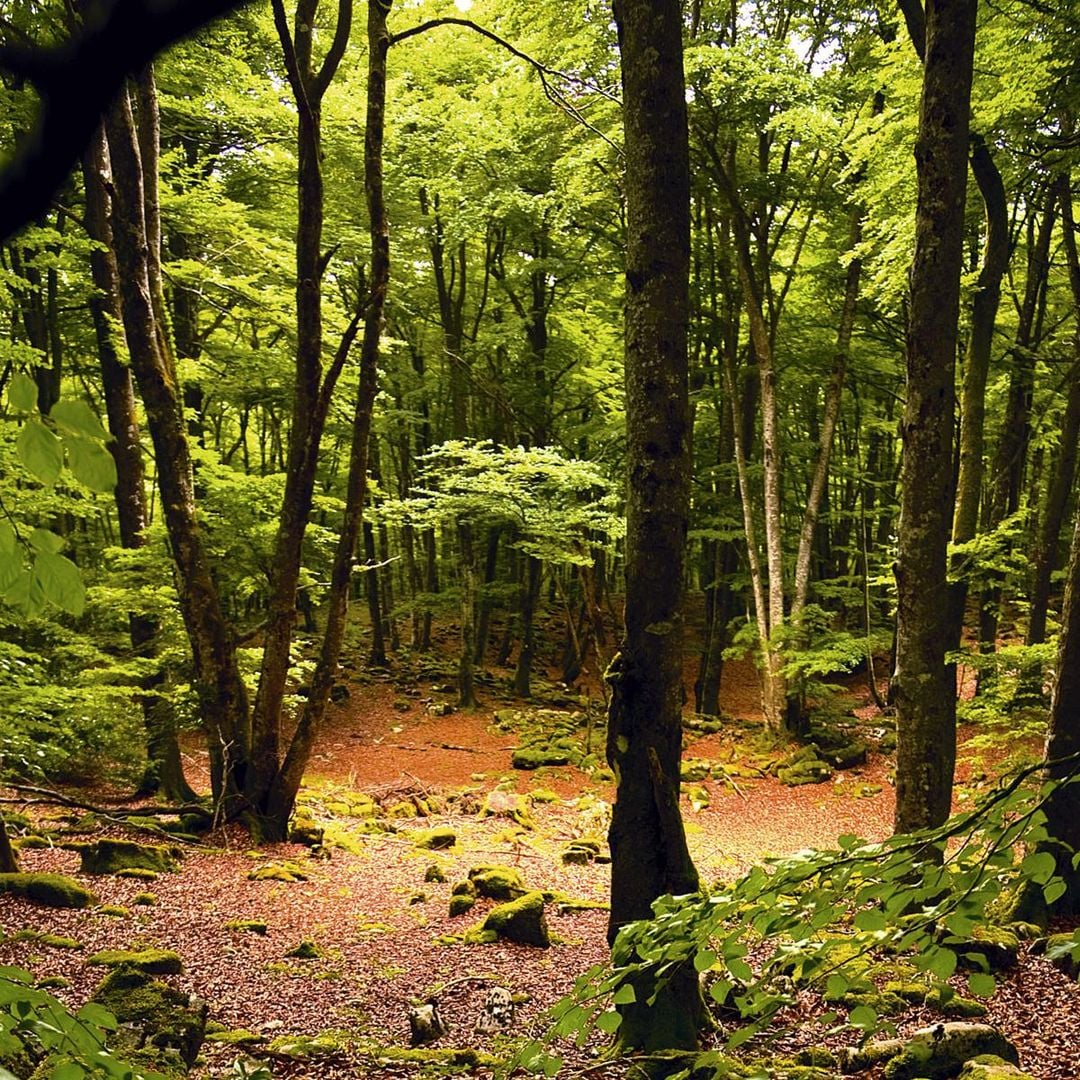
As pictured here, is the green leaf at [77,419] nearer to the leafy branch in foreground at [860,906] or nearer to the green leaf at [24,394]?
the green leaf at [24,394]

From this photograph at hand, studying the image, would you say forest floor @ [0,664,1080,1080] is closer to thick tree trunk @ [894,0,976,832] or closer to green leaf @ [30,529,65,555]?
thick tree trunk @ [894,0,976,832]

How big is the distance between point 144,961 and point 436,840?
4766 mm

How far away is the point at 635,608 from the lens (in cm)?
365

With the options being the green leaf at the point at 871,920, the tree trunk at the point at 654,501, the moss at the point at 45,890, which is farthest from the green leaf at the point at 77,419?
the moss at the point at 45,890

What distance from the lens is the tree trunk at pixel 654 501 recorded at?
353 centimetres

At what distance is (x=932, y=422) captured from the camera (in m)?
4.61

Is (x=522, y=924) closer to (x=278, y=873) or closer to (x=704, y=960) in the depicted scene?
(x=278, y=873)

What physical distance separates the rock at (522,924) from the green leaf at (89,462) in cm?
552

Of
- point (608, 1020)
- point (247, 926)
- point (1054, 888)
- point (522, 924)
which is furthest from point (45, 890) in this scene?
point (1054, 888)

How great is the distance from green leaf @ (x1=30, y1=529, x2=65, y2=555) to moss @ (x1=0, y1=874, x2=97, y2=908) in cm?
548

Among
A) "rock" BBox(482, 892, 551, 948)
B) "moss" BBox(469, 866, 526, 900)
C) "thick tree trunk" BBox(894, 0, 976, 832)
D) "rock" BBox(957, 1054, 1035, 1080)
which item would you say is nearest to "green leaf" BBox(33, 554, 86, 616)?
"rock" BBox(957, 1054, 1035, 1080)

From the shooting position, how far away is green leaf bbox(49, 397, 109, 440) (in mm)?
992

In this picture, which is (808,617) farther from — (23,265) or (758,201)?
(23,265)

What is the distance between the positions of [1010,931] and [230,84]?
43.8 ft
